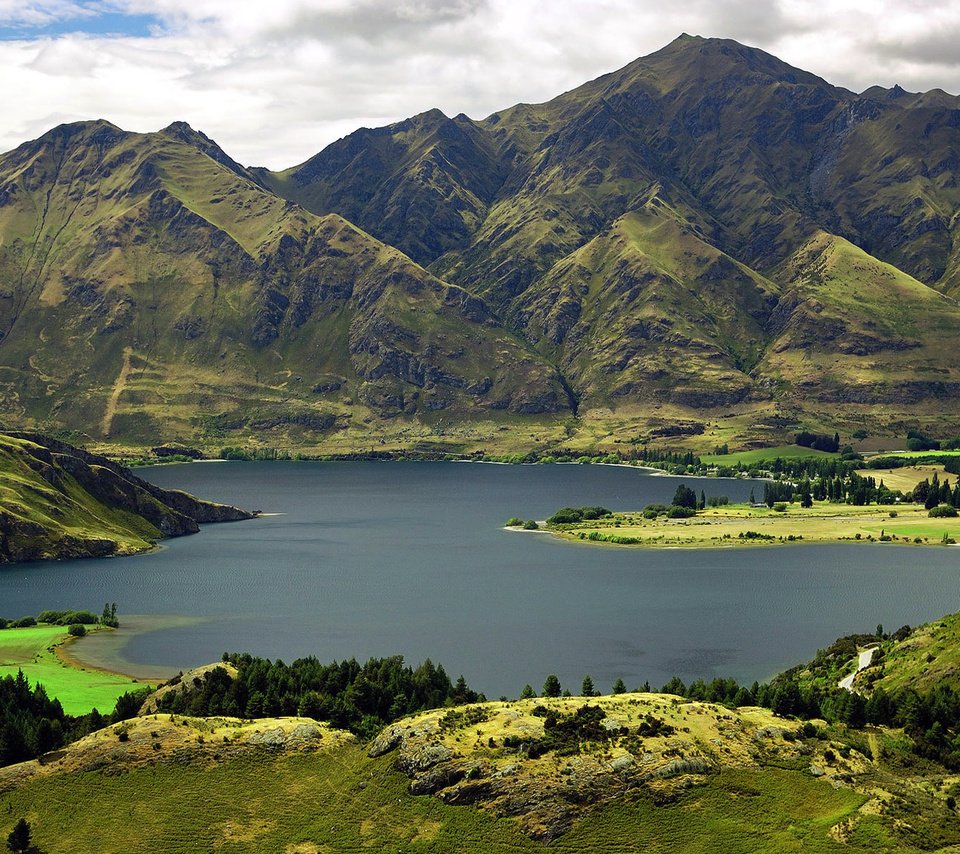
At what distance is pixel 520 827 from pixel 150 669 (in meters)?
100

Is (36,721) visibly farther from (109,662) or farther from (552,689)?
(109,662)

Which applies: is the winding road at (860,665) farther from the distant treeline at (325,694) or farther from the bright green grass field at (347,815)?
the bright green grass field at (347,815)

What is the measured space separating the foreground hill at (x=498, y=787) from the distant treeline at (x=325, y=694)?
13938mm

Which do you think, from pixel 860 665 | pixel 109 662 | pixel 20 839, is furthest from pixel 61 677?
pixel 860 665

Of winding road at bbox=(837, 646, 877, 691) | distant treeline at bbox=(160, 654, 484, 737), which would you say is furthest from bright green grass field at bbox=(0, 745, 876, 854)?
winding road at bbox=(837, 646, 877, 691)

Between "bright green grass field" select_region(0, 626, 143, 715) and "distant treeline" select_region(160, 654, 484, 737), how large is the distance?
73.7 feet

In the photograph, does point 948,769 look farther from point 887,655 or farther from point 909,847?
point 887,655

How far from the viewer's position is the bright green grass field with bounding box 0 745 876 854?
93.8 meters

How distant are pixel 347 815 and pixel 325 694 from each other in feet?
115

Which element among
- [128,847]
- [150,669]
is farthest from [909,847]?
[150,669]

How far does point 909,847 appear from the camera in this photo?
88250mm

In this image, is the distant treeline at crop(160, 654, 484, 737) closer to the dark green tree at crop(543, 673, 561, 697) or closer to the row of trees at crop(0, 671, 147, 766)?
the row of trees at crop(0, 671, 147, 766)

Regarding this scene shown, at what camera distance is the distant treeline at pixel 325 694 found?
423ft

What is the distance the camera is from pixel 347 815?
329 ft
